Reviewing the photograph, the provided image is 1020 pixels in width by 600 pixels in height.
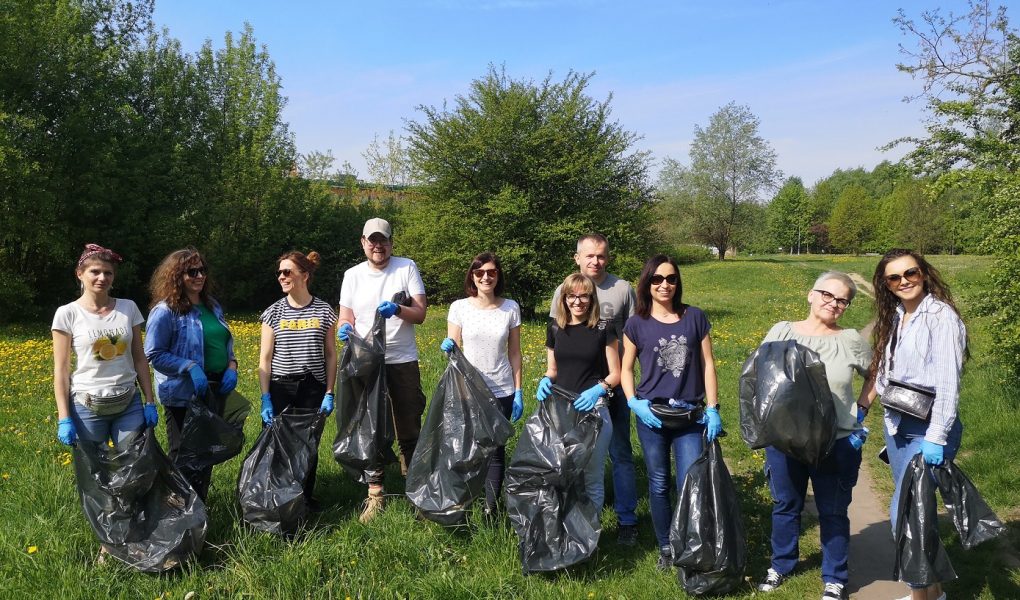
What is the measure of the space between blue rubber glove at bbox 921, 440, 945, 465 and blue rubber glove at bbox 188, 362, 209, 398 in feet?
12.4

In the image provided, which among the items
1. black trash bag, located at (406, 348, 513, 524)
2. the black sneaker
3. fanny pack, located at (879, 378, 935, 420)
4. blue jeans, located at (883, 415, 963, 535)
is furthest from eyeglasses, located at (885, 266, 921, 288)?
black trash bag, located at (406, 348, 513, 524)

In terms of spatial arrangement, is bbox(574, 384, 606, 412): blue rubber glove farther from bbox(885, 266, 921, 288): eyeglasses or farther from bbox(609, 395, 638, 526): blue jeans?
bbox(885, 266, 921, 288): eyeglasses

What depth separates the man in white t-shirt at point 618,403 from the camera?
12.9ft

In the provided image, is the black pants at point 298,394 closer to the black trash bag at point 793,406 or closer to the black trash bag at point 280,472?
the black trash bag at point 280,472

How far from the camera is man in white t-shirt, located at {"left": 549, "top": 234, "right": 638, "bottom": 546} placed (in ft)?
12.9

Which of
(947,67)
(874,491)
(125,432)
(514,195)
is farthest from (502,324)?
(514,195)

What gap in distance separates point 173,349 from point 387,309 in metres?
1.28

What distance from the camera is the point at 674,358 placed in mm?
3477

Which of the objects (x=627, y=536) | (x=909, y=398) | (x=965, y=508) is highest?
(x=909, y=398)

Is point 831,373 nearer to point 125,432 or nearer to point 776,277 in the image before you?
point 125,432

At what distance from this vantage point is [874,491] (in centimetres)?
501

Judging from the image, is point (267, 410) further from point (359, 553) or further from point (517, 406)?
point (517, 406)

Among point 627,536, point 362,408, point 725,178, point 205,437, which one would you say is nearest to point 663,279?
point 627,536

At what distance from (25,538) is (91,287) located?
1496mm
